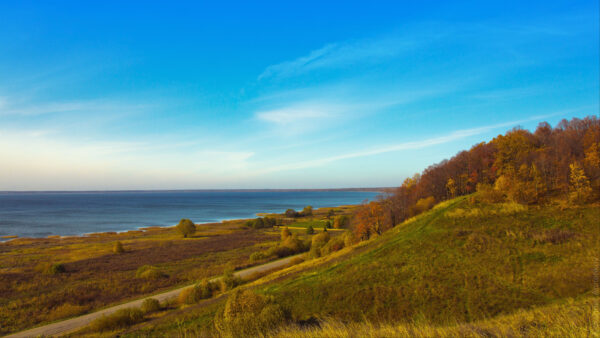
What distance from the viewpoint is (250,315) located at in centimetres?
1241

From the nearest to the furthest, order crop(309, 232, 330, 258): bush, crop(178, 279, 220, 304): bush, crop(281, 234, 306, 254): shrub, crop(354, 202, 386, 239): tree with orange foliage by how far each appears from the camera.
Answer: crop(178, 279, 220, 304): bush → crop(309, 232, 330, 258): bush → crop(354, 202, 386, 239): tree with orange foliage → crop(281, 234, 306, 254): shrub

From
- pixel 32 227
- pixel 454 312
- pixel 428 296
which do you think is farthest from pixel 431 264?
pixel 32 227

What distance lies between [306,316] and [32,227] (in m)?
114

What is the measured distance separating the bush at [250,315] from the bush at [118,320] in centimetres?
1090

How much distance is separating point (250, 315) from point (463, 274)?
15.8 metres

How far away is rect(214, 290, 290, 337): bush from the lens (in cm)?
1151

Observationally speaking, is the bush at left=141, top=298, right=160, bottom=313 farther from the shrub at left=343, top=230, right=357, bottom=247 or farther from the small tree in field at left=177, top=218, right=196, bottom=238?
the small tree in field at left=177, top=218, right=196, bottom=238

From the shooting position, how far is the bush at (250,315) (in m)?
11.5

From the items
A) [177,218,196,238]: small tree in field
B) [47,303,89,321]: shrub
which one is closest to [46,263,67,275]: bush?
[47,303,89,321]: shrub

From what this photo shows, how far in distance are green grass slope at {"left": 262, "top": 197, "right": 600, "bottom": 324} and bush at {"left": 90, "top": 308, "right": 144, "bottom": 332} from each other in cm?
1016

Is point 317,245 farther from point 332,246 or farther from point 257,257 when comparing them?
point 257,257

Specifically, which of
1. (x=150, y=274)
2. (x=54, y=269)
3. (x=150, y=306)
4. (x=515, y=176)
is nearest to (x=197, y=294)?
(x=150, y=306)

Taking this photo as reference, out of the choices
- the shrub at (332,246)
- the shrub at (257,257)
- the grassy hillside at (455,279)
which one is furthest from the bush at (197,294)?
the shrub at (332,246)

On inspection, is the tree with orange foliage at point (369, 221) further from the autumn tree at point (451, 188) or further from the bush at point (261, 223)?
the bush at point (261, 223)
